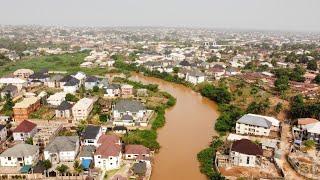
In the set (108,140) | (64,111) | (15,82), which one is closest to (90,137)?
(108,140)

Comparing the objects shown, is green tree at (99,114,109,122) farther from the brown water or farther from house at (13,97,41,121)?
house at (13,97,41,121)

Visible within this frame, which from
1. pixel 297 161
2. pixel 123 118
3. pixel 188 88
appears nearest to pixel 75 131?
pixel 123 118

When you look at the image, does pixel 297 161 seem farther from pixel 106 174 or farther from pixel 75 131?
pixel 75 131

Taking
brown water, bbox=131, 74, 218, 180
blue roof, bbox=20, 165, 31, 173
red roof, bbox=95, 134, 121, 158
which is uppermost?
red roof, bbox=95, 134, 121, 158

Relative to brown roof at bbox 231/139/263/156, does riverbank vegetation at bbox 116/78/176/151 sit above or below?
below

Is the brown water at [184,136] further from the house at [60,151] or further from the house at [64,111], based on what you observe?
the house at [64,111]

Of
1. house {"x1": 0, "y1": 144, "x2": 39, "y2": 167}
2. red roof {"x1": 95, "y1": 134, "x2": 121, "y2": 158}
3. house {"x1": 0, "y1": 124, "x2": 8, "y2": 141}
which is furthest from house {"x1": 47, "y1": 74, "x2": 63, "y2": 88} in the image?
red roof {"x1": 95, "y1": 134, "x2": 121, "y2": 158}
